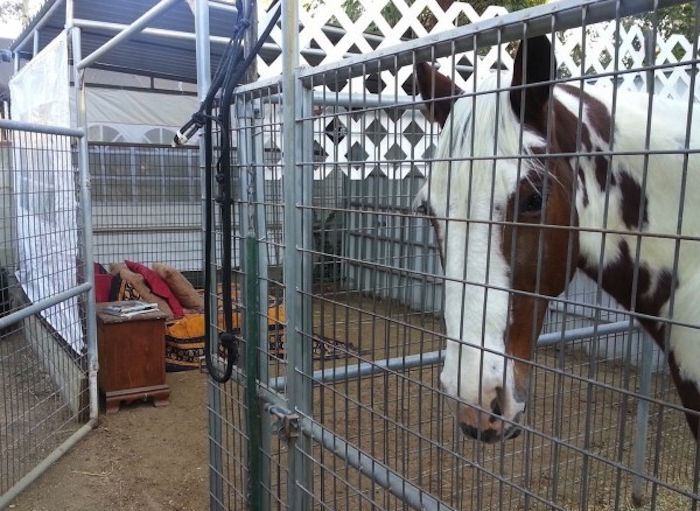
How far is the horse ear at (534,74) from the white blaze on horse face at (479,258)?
5 centimetres

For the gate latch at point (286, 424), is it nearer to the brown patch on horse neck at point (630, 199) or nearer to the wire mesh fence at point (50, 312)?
the brown patch on horse neck at point (630, 199)

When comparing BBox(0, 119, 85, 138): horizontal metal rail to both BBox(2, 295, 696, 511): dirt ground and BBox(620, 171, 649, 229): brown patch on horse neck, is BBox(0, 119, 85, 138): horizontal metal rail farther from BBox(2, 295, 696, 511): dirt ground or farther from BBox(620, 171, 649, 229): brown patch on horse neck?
BBox(620, 171, 649, 229): brown patch on horse neck

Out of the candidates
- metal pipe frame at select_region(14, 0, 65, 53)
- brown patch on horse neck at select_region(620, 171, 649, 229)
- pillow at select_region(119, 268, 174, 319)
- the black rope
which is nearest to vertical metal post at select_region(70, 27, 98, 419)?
metal pipe frame at select_region(14, 0, 65, 53)

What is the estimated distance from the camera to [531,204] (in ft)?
3.96

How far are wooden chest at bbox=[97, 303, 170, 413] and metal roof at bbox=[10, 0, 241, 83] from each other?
2.32 meters

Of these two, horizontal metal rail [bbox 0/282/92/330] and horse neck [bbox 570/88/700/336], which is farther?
horizontal metal rail [bbox 0/282/92/330]

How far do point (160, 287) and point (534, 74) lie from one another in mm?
5400

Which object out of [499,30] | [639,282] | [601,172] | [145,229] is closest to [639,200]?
[601,172]

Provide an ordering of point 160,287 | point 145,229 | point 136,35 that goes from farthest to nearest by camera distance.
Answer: point 145,229, point 160,287, point 136,35

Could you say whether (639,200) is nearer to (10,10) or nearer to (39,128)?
(39,128)

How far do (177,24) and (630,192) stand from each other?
535 cm

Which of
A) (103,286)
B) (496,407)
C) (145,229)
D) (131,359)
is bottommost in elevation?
(131,359)

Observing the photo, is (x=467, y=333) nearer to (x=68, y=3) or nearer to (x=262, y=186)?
(x=262, y=186)

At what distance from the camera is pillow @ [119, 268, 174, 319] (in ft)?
18.3
